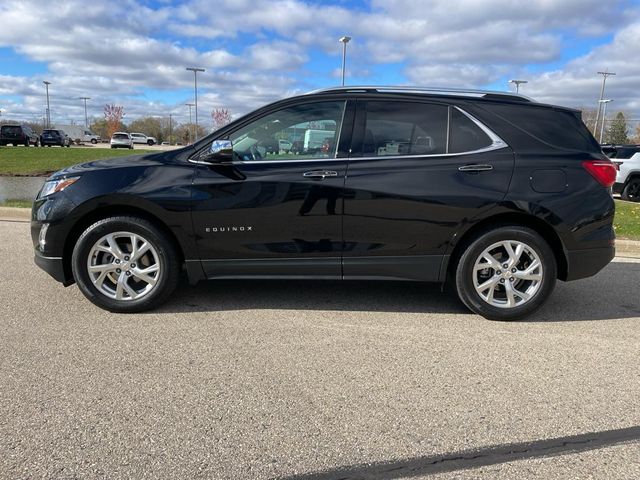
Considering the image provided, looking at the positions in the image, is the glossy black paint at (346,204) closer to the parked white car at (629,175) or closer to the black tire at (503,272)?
the black tire at (503,272)

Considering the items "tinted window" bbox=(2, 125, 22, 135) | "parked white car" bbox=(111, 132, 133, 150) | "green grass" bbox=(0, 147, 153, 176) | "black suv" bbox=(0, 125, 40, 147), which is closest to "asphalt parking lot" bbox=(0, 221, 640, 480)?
"green grass" bbox=(0, 147, 153, 176)

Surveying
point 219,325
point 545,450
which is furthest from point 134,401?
point 545,450

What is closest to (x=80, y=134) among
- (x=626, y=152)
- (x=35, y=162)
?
(x=35, y=162)

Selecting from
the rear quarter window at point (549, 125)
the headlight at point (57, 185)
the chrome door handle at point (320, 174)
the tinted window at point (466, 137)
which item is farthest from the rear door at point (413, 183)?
the headlight at point (57, 185)

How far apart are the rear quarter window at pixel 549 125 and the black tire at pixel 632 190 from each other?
11513mm

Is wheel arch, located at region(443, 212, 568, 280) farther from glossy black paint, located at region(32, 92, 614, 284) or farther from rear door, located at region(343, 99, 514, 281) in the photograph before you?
rear door, located at region(343, 99, 514, 281)

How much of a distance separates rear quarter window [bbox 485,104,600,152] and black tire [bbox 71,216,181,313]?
2.91 metres

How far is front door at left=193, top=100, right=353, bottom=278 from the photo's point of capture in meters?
4.06

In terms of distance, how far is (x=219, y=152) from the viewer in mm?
3984

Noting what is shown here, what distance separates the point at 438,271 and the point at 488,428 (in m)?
1.71

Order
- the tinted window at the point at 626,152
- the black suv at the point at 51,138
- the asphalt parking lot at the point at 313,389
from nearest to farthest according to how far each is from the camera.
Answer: the asphalt parking lot at the point at 313,389 < the tinted window at the point at 626,152 < the black suv at the point at 51,138

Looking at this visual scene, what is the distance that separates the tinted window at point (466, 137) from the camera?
413 cm

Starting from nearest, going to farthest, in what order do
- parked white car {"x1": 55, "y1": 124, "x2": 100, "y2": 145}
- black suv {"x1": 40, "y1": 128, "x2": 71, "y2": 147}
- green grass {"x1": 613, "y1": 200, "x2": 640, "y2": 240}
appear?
green grass {"x1": 613, "y1": 200, "x2": 640, "y2": 240} < black suv {"x1": 40, "y1": 128, "x2": 71, "y2": 147} < parked white car {"x1": 55, "y1": 124, "x2": 100, "y2": 145}

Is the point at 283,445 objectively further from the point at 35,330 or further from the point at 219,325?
the point at 35,330
